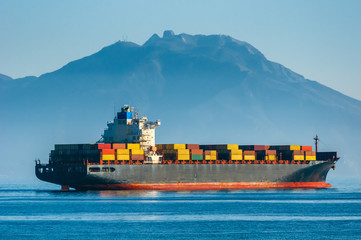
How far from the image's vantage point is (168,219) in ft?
247

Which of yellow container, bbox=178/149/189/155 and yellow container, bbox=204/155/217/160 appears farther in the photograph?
yellow container, bbox=204/155/217/160

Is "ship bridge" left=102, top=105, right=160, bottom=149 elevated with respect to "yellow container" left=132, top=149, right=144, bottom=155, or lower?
elevated

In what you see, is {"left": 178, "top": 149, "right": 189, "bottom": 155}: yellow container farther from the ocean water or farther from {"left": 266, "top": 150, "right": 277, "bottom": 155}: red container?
{"left": 266, "top": 150, "right": 277, "bottom": 155}: red container

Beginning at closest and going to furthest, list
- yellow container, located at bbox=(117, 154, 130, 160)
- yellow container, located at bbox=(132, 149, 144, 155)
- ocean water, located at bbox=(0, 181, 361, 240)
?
ocean water, located at bbox=(0, 181, 361, 240) → yellow container, located at bbox=(117, 154, 130, 160) → yellow container, located at bbox=(132, 149, 144, 155)

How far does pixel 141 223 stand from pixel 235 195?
1494 inches

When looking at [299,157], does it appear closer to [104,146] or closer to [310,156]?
[310,156]

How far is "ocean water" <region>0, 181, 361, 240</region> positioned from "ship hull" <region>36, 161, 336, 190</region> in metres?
5.97

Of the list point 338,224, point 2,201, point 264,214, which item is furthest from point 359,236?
point 2,201

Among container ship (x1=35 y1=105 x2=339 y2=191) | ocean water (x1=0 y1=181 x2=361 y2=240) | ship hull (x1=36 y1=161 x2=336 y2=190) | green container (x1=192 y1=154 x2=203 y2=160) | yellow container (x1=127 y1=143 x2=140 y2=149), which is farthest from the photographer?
green container (x1=192 y1=154 x2=203 y2=160)

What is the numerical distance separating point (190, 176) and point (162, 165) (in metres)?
5.30

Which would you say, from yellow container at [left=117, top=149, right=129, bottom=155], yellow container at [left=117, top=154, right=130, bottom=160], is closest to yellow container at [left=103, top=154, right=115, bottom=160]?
yellow container at [left=117, top=154, right=130, bottom=160]

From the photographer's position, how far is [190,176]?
119 metres

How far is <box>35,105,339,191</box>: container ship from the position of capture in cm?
11206

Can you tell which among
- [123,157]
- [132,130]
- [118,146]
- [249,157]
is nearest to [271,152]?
[249,157]
